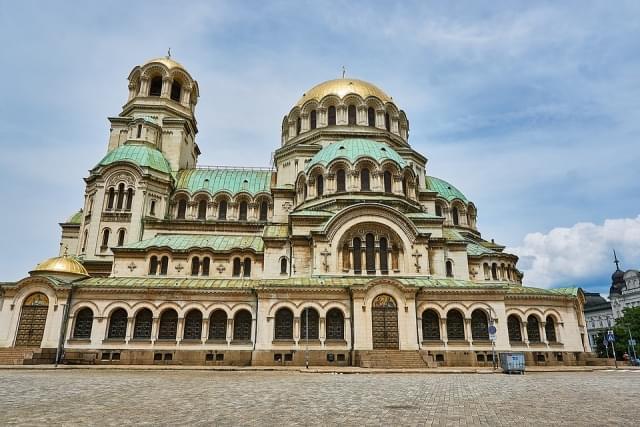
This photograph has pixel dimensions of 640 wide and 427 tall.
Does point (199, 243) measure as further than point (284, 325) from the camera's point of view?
Yes

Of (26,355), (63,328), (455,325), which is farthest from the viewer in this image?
(455,325)

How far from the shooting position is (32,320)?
2850cm

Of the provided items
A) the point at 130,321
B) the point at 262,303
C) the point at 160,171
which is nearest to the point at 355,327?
the point at 262,303

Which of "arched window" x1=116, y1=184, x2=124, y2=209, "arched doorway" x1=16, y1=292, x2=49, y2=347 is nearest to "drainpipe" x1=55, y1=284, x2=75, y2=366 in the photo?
"arched doorway" x1=16, y1=292, x2=49, y2=347

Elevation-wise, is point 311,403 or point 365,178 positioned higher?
point 365,178

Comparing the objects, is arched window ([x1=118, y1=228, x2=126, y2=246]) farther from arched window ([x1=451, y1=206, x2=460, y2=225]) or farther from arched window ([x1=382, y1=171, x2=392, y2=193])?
arched window ([x1=451, y1=206, x2=460, y2=225])

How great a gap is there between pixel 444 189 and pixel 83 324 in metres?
35.0

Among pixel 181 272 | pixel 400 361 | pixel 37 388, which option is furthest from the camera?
pixel 181 272

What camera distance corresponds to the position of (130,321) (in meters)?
29.0

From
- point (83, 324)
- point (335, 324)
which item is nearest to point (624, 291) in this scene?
point (335, 324)

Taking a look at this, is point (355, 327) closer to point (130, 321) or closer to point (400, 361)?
point (400, 361)

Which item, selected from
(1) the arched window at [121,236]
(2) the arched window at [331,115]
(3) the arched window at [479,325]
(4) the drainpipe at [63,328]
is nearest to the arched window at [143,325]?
(4) the drainpipe at [63,328]

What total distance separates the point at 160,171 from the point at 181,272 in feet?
35.9

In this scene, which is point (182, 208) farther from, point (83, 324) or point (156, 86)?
point (156, 86)
